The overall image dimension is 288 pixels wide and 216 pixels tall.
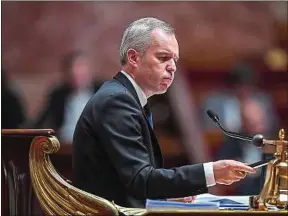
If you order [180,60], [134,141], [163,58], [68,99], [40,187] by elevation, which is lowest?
[68,99]

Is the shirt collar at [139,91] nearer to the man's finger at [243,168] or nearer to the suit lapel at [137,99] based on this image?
the suit lapel at [137,99]

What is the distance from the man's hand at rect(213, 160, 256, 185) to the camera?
2.26m

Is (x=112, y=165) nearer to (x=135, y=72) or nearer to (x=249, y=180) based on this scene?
(x=135, y=72)

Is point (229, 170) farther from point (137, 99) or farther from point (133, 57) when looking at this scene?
point (133, 57)

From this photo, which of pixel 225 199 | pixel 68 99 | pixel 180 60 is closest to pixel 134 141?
pixel 225 199

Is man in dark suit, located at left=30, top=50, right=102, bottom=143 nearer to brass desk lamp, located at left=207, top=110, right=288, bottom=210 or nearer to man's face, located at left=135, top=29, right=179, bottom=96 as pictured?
man's face, located at left=135, top=29, right=179, bottom=96

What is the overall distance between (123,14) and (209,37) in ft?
2.40

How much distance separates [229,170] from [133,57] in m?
0.49

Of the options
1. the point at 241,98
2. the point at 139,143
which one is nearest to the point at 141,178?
the point at 139,143

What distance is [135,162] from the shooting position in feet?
7.57

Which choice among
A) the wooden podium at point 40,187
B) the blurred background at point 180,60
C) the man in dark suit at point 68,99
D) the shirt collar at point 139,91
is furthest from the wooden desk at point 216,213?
the blurred background at point 180,60

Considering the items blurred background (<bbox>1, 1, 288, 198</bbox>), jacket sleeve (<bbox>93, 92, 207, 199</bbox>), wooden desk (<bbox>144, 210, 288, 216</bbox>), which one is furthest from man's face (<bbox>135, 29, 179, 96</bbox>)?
blurred background (<bbox>1, 1, 288, 198</bbox>)

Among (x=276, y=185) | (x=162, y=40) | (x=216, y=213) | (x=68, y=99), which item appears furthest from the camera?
(x=68, y=99)

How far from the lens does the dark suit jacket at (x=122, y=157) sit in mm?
2303
